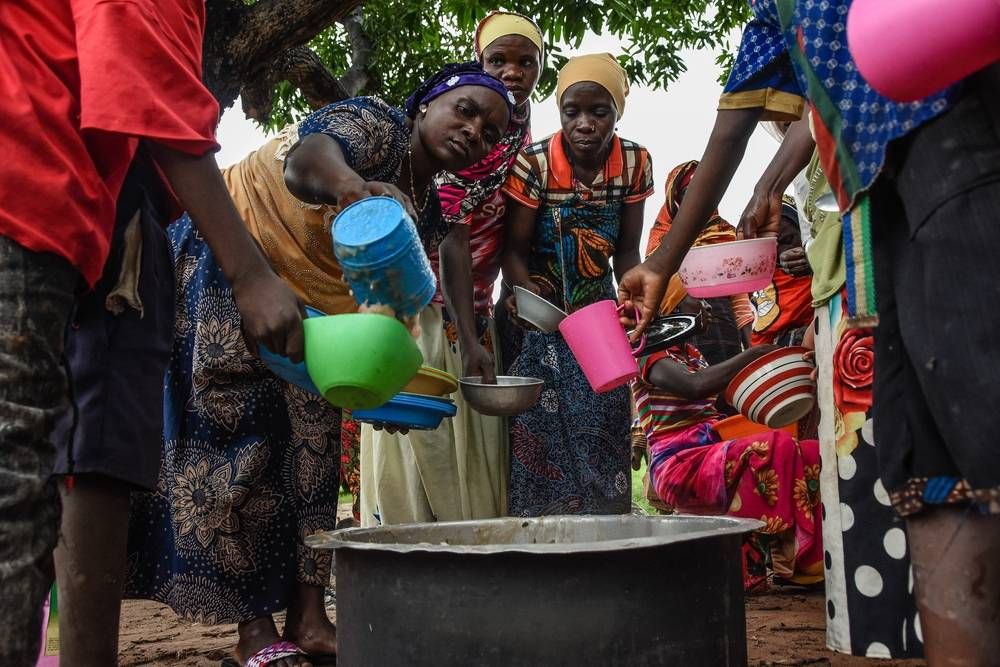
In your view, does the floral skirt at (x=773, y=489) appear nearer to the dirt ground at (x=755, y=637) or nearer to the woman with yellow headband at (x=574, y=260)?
the dirt ground at (x=755, y=637)

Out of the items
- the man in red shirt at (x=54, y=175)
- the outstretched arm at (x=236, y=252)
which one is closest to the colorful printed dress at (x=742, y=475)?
the outstretched arm at (x=236, y=252)

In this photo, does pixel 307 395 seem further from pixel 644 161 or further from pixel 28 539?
pixel 644 161

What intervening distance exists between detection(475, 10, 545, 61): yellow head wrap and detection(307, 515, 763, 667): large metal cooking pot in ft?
9.85

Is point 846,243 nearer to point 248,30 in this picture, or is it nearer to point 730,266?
point 730,266

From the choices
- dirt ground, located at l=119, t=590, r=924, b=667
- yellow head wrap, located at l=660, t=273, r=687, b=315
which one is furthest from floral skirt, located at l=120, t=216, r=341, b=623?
yellow head wrap, located at l=660, t=273, r=687, b=315

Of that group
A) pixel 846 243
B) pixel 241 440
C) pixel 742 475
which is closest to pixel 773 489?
pixel 742 475

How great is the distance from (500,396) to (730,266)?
82cm

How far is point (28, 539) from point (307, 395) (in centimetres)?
141

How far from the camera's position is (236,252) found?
1653mm

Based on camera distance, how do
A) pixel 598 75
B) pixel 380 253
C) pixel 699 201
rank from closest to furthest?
1. pixel 380 253
2. pixel 699 201
3. pixel 598 75

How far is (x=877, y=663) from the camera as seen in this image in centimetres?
265

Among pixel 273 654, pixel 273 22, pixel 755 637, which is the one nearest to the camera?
pixel 273 654

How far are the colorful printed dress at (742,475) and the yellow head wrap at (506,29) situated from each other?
1.53 m

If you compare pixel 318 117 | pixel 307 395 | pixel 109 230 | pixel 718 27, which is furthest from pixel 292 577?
pixel 718 27
